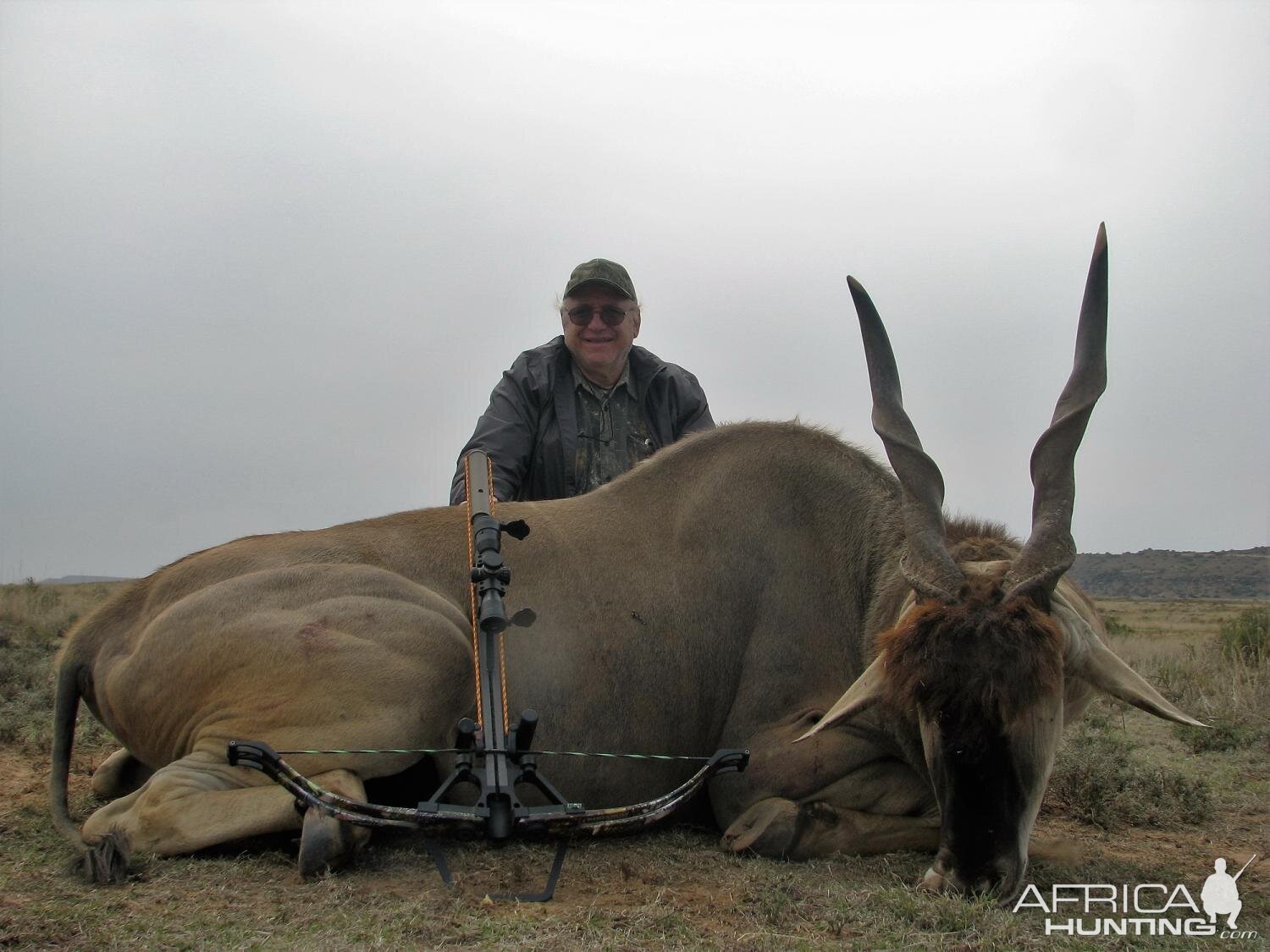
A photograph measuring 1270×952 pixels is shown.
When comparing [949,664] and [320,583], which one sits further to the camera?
[320,583]

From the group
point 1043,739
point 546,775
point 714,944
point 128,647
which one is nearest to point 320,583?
point 128,647

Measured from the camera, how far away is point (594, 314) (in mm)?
7375

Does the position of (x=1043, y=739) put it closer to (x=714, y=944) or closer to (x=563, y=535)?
(x=714, y=944)

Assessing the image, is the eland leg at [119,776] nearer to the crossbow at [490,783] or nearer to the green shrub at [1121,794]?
the crossbow at [490,783]

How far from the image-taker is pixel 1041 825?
201 inches

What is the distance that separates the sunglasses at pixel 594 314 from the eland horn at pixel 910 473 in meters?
2.99

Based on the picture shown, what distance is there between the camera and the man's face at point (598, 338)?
7266 millimetres

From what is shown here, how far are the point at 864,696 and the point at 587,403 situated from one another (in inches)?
149

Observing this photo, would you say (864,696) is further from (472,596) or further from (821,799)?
(472,596)

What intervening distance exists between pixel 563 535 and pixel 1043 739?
221cm

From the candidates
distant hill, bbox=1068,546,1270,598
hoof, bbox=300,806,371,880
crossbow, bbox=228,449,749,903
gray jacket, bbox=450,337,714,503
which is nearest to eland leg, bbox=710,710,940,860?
crossbow, bbox=228,449,749,903

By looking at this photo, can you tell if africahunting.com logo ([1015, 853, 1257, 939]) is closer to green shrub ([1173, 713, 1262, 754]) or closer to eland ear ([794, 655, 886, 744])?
eland ear ([794, 655, 886, 744])

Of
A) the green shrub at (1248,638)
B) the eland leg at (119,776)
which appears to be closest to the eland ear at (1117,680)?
the eland leg at (119,776)

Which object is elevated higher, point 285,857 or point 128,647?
point 128,647
